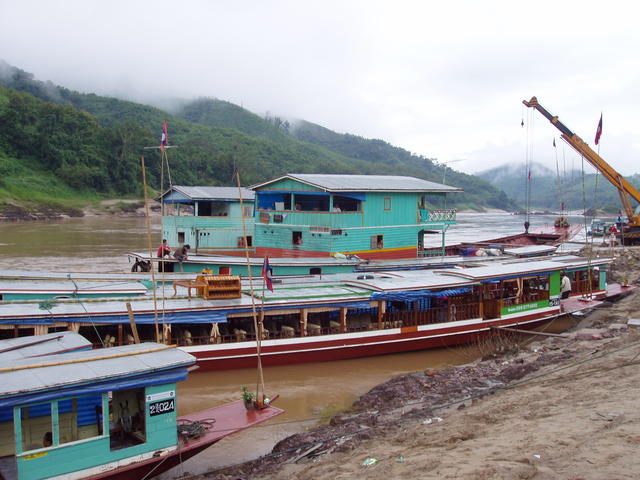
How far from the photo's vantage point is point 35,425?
27.3 ft

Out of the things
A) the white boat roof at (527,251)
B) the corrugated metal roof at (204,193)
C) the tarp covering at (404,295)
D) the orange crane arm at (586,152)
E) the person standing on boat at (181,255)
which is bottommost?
the tarp covering at (404,295)

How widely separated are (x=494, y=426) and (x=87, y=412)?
6.35 metres

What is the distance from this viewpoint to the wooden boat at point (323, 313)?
13907 mm

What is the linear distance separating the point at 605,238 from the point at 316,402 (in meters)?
41.7

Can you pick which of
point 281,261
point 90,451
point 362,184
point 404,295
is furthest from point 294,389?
point 362,184

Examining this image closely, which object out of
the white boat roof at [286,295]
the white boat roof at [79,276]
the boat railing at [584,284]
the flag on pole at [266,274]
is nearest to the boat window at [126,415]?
the white boat roof at [286,295]

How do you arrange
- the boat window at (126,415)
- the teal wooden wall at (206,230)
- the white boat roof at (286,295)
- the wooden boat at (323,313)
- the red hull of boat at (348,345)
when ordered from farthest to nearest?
the teal wooden wall at (206,230) → the red hull of boat at (348,345) → the wooden boat at (323,313) → the white boat roof at (286,295) → the boat window at (126,415)

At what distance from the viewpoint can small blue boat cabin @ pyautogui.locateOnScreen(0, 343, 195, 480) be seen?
7.62m

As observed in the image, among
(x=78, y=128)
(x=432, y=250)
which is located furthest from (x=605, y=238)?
(x=78, y=128)

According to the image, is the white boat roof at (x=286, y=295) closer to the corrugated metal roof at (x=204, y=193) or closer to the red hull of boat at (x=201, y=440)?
the red hull of boat at (x=201, y=440)

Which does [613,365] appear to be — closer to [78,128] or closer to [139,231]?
[139,231]

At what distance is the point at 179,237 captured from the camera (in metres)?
25.7

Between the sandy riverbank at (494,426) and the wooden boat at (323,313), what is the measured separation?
2.63m

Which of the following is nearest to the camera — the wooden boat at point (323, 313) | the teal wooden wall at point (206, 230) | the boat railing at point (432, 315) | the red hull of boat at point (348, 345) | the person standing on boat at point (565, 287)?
the wooden boat at point (323, 313)
